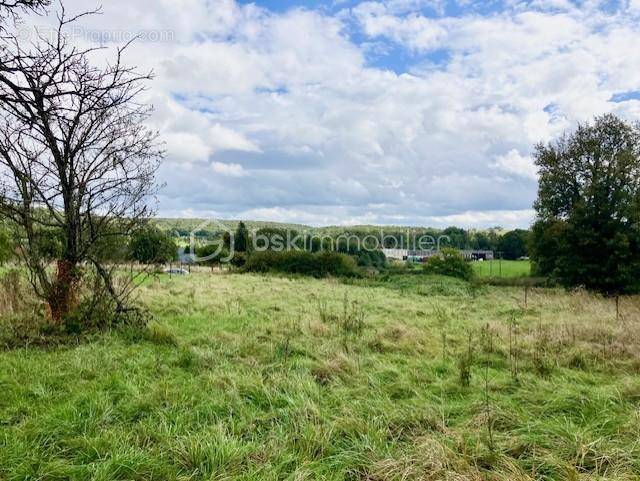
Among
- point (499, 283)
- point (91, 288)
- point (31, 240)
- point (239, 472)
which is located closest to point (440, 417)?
point (239, 472)

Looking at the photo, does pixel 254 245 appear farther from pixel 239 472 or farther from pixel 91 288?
pixel 239 472

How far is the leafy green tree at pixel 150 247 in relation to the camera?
776 centimetres

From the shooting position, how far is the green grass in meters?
31.4

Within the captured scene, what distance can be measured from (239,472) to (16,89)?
3.24m

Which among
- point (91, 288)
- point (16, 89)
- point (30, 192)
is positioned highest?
point (16, 89)

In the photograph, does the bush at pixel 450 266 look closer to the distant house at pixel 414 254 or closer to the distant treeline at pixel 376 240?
the distant treeline at pixel 376 240

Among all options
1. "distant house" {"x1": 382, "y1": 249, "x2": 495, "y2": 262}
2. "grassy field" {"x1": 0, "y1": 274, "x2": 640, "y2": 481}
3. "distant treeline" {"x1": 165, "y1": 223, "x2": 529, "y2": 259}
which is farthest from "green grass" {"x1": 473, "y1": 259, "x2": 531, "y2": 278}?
"grassy field" {"x1": 0, "y1": 274, "x2": 640, "y2": 481}

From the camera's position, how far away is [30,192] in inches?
255

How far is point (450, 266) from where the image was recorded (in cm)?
2903

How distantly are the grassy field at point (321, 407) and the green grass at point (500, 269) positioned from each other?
26065mm

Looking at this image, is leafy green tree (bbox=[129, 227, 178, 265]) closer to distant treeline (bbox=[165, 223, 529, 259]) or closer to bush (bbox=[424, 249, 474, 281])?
bush (bbox=[424, 249, 474, 281])

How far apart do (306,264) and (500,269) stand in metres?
15.7

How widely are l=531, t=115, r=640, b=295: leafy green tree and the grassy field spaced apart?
13.0 meters

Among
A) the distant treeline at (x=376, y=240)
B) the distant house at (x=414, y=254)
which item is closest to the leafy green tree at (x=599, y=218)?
the distant treeline at (x=376, y=240)
